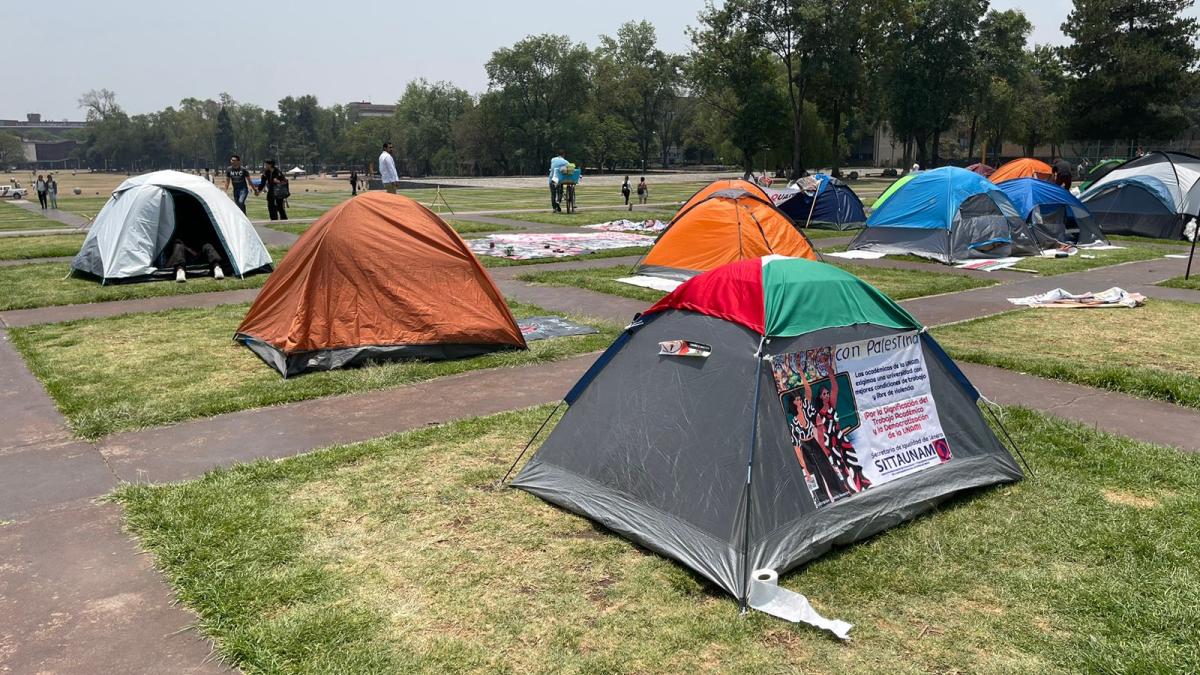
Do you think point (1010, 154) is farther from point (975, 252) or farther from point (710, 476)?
point (710, 476)

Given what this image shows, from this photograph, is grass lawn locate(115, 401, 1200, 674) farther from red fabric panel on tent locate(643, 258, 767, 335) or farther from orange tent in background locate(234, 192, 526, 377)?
orange tent in background locate(234, 192, 526, 377)

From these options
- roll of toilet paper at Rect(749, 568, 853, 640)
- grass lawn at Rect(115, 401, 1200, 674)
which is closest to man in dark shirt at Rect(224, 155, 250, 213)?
grass lawn at Rect(115, 401, 1200, 674)

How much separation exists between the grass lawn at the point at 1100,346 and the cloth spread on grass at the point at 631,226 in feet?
41.1

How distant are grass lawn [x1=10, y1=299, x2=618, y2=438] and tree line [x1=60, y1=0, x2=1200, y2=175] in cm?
4184

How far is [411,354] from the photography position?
8.62 meters

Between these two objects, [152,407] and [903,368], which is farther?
[152,407]

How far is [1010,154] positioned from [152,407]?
90.3 meters

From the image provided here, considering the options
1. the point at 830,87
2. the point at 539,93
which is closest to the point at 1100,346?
the point at 830,87

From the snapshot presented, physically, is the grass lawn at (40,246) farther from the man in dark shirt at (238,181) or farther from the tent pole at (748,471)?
the tent pole at (748,471)

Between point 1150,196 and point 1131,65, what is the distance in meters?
31.6

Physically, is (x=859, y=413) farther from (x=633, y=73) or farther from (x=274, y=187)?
(x=633, y=73)

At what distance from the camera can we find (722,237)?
1328 cm

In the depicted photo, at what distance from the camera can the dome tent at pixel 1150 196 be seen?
20594 mm

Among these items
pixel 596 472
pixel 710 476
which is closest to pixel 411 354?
pixel 596 472
